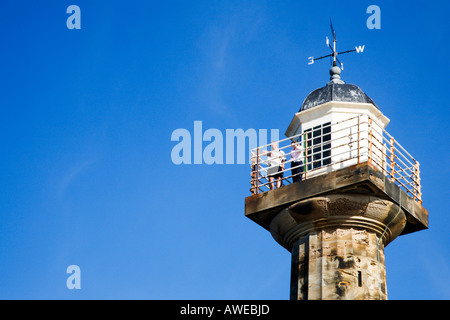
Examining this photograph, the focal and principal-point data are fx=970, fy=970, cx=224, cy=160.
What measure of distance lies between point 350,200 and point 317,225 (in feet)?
4.04

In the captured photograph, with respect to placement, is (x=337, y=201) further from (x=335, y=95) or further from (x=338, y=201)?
(x=335, y=95)

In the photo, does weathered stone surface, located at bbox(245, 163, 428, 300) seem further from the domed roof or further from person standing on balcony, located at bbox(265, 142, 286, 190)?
the domed roof

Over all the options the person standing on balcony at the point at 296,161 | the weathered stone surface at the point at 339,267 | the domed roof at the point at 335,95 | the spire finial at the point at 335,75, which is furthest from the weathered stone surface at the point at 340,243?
the spire finial at the point at 335,75

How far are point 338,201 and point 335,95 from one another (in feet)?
13.0

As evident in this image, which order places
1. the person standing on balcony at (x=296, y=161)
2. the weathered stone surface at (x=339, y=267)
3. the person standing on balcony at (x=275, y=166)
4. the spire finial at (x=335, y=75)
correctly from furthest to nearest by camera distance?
the spire finial at (x=335, y=75) → the person standing on balcony at (x=275, y=166) → the person standing on balcony at (x=296, y=161) → the weathered stone surface at (x=339, y=267)

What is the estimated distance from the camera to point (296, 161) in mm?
27438

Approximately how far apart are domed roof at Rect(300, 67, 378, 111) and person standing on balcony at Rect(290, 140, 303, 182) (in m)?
1.83

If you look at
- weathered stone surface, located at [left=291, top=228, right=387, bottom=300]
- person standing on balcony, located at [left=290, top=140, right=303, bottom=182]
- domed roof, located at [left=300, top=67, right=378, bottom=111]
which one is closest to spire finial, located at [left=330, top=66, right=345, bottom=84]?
domed roof, located at [left=300, top=67, right=378, bottom=111]

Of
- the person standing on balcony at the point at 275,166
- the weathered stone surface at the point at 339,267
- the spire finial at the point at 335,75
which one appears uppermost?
the spire finial at the point at 335,75

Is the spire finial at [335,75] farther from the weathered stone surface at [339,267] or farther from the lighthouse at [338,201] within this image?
the weathered stone surface at [339,267]

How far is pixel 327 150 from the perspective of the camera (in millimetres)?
26938

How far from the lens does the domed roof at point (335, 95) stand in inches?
1125

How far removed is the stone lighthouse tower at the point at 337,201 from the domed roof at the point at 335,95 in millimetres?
45
